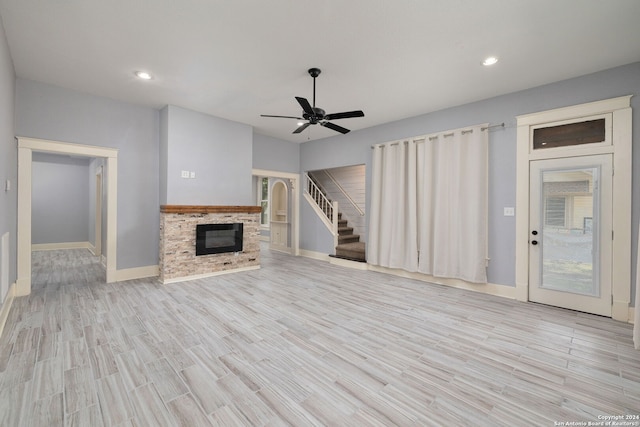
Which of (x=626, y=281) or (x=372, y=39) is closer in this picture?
(x=372, y=39)

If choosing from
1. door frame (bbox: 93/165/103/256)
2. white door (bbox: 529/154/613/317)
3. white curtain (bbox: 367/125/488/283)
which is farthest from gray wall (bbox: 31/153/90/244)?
white door (bbox: 529/154/613/317)

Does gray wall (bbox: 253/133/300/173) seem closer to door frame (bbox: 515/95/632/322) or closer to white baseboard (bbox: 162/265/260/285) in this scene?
white baseboard (bbox: 162/265/260/285)

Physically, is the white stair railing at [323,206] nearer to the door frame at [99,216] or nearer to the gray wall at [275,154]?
the gray wall at [275,154]

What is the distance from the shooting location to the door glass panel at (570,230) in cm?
360

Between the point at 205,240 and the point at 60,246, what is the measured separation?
6.49 metres

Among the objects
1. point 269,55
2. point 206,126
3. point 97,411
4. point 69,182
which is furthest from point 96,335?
point 69,182

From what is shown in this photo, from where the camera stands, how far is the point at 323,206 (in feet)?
25.3

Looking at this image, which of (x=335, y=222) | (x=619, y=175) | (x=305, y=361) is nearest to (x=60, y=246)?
(x=335, y=222)

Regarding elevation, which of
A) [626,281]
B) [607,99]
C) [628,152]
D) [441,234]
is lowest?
[626,281]

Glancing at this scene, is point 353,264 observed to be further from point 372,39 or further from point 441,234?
point 372,39

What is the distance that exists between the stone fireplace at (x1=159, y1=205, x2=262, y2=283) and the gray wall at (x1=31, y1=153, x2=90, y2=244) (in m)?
5.85

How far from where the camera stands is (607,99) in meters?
3.50

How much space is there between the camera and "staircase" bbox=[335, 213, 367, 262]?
645cm

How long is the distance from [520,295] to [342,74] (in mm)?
4095
